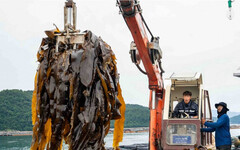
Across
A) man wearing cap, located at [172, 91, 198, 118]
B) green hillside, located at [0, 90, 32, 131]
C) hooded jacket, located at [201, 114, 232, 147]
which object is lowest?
green hillside, located at [0, 90, 32, 131]

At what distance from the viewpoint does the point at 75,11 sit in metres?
3.40

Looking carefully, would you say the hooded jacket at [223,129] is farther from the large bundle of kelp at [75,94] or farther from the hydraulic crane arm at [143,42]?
the large bundle of kelp at [75,94]

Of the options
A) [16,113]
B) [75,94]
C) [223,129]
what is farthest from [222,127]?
[16,113]

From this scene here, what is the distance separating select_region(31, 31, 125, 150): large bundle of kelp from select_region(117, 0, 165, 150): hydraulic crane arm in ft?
20.3

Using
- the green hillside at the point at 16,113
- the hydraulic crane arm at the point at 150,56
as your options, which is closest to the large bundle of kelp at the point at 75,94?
the hydraulic crane arm at the point at 150,56

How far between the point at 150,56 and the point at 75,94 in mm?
7887

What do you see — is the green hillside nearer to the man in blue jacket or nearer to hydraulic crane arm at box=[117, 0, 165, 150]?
hydraulic crane arm at box=[117, 0, 165, 150]

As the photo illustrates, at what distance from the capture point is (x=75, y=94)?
308 cm

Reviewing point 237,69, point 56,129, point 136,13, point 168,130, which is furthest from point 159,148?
point 56,129

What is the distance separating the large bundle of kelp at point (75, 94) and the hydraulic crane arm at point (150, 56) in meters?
6.17

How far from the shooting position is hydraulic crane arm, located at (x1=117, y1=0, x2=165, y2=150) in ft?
31.8

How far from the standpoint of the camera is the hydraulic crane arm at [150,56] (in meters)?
9.69

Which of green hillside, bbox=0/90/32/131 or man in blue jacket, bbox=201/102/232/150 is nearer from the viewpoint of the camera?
man in blue jacket, bbox=201/102/232/150

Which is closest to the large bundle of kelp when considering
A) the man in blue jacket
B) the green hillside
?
the man in blue jacket
